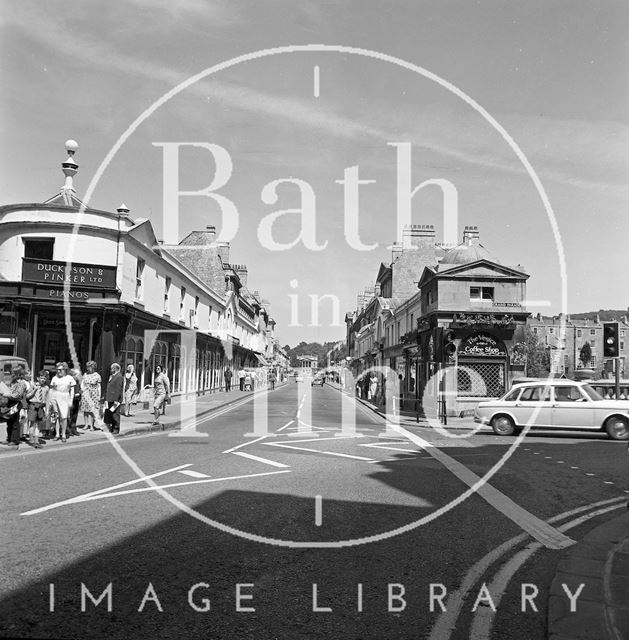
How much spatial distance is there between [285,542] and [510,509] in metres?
3.44

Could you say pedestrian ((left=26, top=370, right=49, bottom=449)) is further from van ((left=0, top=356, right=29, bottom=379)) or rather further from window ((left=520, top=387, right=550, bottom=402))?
window ((left=520, top=387, right=550, bottom=402))

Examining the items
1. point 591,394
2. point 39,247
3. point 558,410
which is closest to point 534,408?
point 558,410

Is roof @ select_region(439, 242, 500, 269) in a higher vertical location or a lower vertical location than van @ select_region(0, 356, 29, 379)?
higher

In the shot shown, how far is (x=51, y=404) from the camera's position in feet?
46.4

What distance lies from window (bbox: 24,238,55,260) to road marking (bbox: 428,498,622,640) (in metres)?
20.6

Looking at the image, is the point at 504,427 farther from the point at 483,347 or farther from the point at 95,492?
the point at 95,492

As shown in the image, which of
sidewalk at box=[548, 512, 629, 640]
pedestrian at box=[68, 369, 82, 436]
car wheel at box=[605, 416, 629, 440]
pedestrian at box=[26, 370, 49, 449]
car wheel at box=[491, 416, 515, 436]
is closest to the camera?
sidewalk at box=[548, 512, 629, 640]

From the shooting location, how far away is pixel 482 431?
19188 mm

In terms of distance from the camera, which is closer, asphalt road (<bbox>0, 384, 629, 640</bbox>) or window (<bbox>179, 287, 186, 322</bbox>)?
asphalt road (<bbox>0, 384, 629, 640</bbox>)

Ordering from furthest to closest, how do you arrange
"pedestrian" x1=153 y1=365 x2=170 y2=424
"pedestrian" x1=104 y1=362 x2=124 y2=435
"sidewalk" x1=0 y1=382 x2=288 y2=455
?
"pedestrian" x1=153 y1=365 x2=170 y2=424 → "pedestrian" x1=104 y1=362 x2=124 y2=435 → "sidewalk" x1=0 y1=382 x2=288 y2=455

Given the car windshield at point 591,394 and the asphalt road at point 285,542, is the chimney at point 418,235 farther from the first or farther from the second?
the asphalt road at point 285,542

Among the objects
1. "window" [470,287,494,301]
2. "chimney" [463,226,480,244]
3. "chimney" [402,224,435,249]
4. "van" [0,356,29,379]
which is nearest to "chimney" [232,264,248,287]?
"chimney" [402,224,435,249]

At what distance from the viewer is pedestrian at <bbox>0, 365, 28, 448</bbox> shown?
12.4 metres

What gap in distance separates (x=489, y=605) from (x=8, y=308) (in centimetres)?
2090
